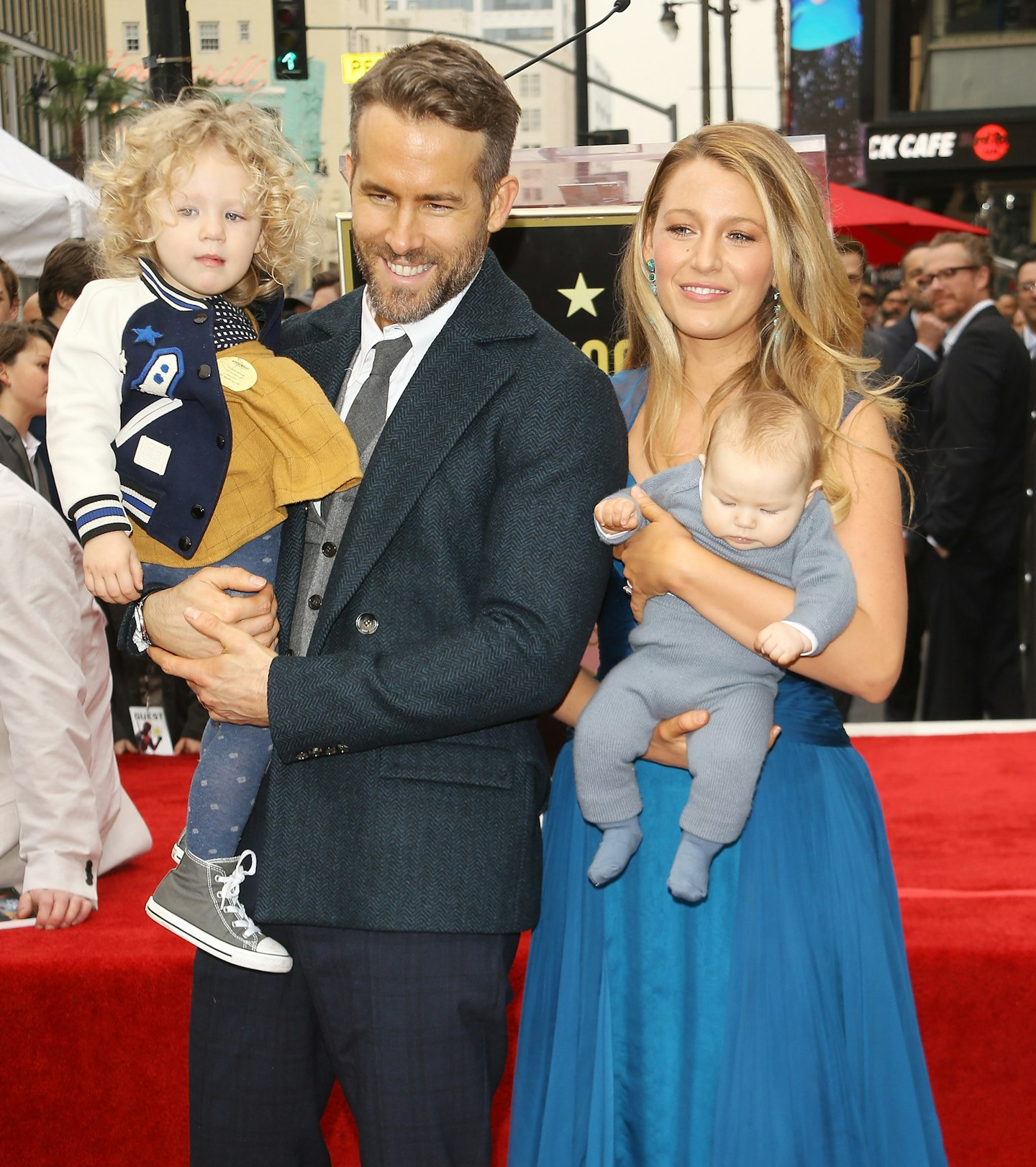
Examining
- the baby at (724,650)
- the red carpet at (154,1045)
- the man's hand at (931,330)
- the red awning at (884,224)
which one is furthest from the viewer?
the red awning at (884,224)

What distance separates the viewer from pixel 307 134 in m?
39.6

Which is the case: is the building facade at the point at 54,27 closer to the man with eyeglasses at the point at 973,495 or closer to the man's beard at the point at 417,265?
the man with eyeglasses at the point at 973,495

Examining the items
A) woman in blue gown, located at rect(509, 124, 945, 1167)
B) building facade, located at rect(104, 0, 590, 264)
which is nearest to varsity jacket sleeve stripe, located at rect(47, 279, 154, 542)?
building facade, located at rect(104, 0, 590, 264)

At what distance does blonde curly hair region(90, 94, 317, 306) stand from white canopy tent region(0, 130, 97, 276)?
5472mm

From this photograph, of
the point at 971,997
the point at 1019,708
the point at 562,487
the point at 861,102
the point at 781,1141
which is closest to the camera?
the point at 562,487

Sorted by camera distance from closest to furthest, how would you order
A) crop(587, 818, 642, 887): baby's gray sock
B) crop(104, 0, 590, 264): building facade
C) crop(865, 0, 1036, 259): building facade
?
crop(587, 818, 642, 887): baby's gray sock < crop(865, 0, 1036, 259): building facade < crop(104, 0, 590, 264): building facade

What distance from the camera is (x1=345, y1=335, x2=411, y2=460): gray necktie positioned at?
2.19m

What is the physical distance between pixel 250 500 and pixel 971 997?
206 cm

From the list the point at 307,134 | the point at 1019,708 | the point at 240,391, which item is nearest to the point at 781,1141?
the point at 240,391

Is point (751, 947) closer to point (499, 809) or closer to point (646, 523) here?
point (499, 809)

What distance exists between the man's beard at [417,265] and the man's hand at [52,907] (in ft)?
5.79

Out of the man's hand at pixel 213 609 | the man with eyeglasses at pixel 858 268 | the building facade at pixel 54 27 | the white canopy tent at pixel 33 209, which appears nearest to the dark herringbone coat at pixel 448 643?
the man's hand at pixel 213 609

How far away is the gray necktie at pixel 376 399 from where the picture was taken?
2.19 m

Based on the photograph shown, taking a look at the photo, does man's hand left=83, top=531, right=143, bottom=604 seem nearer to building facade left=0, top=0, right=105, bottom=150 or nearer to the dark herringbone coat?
the dark herringbone coat
